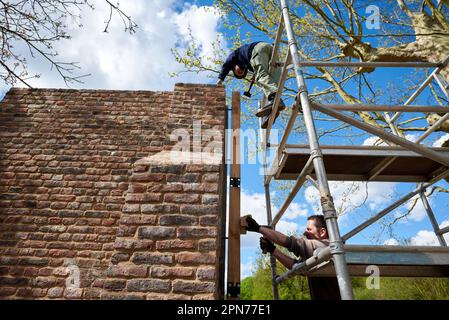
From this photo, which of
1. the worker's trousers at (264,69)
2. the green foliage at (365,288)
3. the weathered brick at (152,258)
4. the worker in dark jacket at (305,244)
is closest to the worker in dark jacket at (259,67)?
the worker's trousers at (264,69)

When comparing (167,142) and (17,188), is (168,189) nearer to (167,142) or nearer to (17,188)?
(167,142)

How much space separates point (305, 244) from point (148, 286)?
141 cm

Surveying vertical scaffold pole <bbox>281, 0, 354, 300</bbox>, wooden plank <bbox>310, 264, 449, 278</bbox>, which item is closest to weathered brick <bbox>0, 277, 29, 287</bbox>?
wooden plank <bbox>310, 264, 449, 278</bbox>

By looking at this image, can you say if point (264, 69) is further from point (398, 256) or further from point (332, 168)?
point (398, 256)

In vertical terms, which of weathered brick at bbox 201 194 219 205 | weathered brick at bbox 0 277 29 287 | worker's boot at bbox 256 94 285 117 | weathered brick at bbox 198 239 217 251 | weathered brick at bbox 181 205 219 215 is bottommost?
weathered brick at bbox 0 277 29 287

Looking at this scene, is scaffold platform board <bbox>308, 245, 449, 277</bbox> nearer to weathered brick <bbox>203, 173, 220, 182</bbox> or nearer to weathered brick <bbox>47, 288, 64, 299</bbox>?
weathered brick <bbox>203, 173, 220, 182</bbox>

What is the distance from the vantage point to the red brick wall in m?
2.01

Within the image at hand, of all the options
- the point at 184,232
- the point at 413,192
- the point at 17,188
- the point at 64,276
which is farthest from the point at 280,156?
the point at 17,188

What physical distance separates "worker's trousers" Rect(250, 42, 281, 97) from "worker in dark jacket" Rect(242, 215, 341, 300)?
149cm

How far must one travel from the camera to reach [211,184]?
7.65 feet

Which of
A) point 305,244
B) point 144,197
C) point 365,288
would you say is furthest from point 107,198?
point 365,288

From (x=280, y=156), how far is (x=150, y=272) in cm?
170

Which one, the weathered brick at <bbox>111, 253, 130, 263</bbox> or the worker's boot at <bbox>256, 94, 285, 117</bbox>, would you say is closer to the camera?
the weathered brick at <bbox>111, 253, 130, 263</bbox>

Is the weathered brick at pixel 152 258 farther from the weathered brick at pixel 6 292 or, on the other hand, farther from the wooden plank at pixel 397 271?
the weathered brick at pixel 6 292
